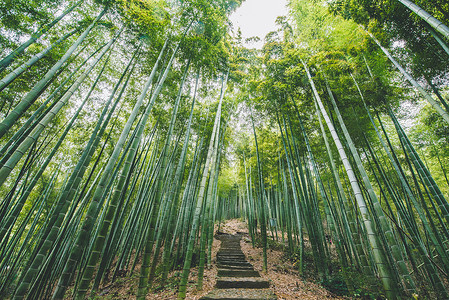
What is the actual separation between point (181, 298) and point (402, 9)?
5839 mm

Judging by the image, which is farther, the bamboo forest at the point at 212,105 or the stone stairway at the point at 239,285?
the stone stairway at the point at 239,285

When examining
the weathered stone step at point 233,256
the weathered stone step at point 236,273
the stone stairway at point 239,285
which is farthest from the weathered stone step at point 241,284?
the weathered stone step at point 233,256

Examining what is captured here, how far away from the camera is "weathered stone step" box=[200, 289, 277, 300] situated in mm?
2951

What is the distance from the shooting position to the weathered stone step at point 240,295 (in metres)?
2.95

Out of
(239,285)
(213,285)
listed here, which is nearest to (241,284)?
(239,285)

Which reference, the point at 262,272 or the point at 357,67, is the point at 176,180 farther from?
the point at 357,67

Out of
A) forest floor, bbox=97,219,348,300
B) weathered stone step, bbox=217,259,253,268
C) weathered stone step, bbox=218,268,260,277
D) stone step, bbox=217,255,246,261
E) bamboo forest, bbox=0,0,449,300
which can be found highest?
bamboo forest, bbox=0,0,449,300

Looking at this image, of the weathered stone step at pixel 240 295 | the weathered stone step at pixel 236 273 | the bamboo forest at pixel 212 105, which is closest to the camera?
the bamboo forest at pixel 212 105

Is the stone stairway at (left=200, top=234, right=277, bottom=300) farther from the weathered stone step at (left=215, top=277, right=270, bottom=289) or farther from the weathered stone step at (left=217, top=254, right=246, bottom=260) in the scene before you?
the weathered stone step at (left=217, top=254, right=246, bottom=260)

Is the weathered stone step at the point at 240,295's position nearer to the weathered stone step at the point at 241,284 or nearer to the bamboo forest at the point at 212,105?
the bamboo forest at the point at 212,105

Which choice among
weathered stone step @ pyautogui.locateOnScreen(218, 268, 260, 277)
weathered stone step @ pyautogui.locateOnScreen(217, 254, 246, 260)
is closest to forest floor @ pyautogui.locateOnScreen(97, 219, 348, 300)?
weathered stone step @ pyautogui.locateOnScreen(218, 268, 260, 277)

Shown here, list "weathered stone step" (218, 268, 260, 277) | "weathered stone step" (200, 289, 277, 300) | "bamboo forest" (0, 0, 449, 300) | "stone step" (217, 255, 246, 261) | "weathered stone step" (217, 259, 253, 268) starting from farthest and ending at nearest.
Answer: "stone step" (217, 255, 246, 261) → "weathered stone step" (217, 259, 253, 268) → "weathered stone step" (218, 268, 260, 277) → "weathered stone step" (200, 289, 277, 300) → "bamboo forest" (0, 0, 449, 300)

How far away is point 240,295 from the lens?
309 centimetres

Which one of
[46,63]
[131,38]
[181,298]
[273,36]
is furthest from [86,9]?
[181,298]
